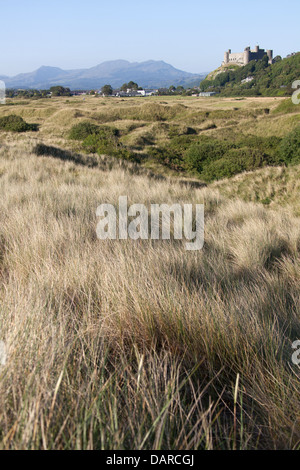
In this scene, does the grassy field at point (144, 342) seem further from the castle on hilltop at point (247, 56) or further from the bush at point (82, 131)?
the castle on hilltop at point (247, 56)

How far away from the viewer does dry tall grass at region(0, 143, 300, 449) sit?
1137mm

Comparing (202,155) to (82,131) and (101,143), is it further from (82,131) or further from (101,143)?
(82,131)

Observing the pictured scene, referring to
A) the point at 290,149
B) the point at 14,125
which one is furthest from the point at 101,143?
the point at 290,149

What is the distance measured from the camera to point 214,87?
108 metres

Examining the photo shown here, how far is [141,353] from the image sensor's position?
1.72 meters

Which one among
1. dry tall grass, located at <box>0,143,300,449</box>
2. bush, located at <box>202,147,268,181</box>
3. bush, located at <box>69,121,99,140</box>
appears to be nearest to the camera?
dry tall grass, located at <box>0,143,300,449</box>

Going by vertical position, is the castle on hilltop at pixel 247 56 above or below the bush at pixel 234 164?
above

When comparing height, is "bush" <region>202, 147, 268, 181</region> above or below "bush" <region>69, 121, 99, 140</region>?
below

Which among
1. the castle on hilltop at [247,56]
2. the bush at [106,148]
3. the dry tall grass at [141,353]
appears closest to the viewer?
the dry tall grass at [141,353]

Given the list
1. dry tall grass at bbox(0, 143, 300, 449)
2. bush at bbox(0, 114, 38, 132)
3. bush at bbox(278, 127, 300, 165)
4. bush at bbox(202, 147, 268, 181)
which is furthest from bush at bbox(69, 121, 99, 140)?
dry tall grass at bbox(0, 143, 300, 449)

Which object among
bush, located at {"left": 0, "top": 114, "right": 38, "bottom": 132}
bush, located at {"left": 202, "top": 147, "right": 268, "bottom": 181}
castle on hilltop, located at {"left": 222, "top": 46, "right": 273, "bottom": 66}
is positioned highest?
castle on hilltop, located at {"left": 222, "top": 46, "right": 273, "bottom": 66}

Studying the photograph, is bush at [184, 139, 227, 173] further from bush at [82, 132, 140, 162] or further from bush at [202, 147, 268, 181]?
bush at [82, 132, 140, 162]

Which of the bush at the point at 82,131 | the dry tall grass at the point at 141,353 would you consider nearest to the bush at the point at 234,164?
the bush at the point at 82,131

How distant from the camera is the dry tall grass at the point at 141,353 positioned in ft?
3.73
